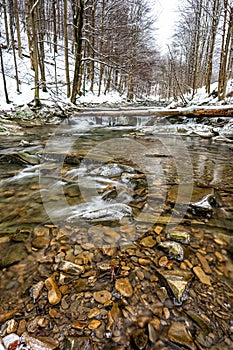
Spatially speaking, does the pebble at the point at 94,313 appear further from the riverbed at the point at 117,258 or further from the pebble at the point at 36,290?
the pebble at the point at 36,290

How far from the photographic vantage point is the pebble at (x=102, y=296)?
1384 millimetres

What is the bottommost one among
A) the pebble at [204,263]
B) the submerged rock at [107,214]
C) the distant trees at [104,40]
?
the pebble at [204,263]

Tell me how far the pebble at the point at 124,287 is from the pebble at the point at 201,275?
53 centimetres

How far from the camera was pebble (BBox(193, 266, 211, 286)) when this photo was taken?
1.54 meters

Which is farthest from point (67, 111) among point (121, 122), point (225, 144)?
point (225, 144)

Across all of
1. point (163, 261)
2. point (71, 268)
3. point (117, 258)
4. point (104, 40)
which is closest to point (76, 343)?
point (71, 268)

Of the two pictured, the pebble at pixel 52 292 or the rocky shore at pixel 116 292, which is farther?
the pebble at pixel 52 292

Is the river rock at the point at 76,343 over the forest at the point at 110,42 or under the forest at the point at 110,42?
under

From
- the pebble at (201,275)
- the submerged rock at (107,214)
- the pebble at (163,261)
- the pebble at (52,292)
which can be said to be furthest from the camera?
the submerged rock at (107,214)

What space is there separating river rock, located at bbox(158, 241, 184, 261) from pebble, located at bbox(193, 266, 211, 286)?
14cm

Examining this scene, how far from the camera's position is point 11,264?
1690 mm

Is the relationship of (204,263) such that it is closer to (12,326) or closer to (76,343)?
(76,343)

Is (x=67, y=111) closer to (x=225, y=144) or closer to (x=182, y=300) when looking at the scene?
(x=225, y=144)

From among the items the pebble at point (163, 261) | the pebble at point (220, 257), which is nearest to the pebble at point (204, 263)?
the pebble at point (220, 257)
